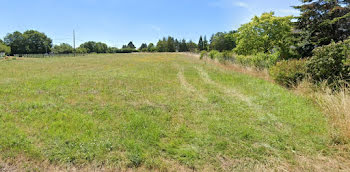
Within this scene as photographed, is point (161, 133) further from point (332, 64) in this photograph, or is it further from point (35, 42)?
point (35, 42)

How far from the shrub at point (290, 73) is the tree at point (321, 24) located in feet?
9.88

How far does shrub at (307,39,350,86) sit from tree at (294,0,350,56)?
3645 mm

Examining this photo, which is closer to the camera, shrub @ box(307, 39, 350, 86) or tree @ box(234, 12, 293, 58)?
shrub @ box(307, 39, 350, 86)

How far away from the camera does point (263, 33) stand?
14.4 m

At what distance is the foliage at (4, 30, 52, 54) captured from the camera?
61.8m

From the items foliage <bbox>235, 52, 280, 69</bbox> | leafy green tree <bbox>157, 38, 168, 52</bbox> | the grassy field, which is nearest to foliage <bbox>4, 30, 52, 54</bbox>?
leafy green tree <bbox>157, 38, 168, 52</bbox>

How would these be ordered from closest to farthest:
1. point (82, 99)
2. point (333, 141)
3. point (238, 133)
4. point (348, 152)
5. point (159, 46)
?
point (348, 152)
point (333, 141)
point (238, 133)
point (82, 99)
point (159, 46)

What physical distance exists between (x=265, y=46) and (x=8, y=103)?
16.8 m

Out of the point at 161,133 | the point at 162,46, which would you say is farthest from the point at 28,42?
the point at 161,133

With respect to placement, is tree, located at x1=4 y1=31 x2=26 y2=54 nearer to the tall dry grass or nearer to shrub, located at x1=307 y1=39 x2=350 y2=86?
shrub, located at x1=307 y1=39 x2=350 y2=86

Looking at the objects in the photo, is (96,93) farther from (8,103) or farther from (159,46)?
(159,46)

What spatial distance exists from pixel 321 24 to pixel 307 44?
1.07 meters

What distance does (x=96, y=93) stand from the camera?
20.0ft

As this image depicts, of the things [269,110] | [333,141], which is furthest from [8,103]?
[333,141]
